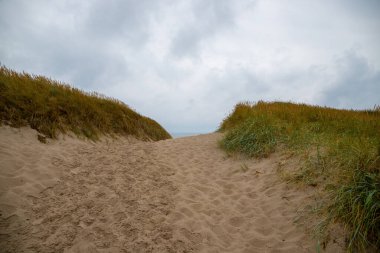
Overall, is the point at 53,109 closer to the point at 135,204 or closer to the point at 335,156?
the point at 135,204

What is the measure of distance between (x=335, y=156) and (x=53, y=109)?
281 inches

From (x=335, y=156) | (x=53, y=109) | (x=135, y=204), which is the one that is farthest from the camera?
(x=53, y=109)

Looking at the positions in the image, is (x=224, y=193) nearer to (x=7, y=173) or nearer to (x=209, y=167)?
(x=209, y=167)

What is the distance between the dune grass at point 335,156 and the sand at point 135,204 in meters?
0.36

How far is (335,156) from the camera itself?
4.20 m

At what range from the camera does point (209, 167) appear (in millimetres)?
6387

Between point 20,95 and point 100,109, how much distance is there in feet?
10.0

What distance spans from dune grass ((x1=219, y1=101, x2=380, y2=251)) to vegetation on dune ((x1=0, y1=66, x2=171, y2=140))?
174 inches

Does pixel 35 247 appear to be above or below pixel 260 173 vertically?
below

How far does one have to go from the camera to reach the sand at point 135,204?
317cm

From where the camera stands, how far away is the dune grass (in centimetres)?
277

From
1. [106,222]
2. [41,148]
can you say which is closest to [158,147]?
[41,148]

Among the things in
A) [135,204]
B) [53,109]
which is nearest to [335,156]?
[135,204]

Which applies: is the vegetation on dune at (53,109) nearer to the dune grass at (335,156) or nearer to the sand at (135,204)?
the sand at (135,204)
